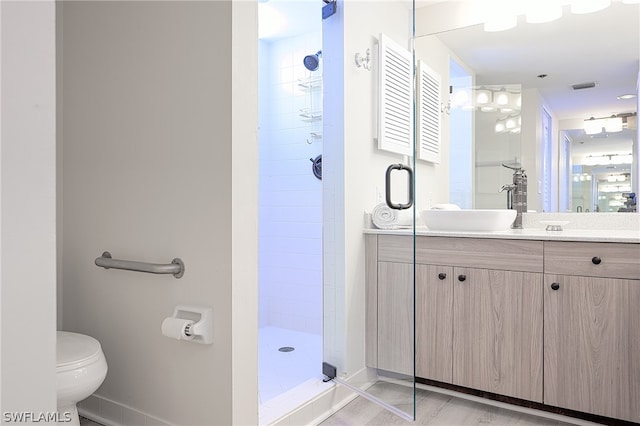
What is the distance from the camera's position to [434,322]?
8.02 ft

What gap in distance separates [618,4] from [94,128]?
9.05ft

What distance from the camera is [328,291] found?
246 cm

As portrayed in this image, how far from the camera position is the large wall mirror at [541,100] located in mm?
2500

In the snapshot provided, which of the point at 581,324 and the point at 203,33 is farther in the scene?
the point at 581,324

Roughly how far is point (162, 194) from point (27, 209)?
1.07m

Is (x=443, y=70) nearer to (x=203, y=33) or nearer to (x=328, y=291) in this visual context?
(x=328, y=291)

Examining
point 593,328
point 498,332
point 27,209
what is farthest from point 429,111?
point 27,209

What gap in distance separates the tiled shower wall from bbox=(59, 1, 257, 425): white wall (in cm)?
170

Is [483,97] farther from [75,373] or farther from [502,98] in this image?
[75,373]

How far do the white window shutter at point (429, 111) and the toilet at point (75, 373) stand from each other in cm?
217

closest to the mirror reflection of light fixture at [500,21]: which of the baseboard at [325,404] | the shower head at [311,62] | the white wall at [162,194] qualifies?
the shower head at [311,62]

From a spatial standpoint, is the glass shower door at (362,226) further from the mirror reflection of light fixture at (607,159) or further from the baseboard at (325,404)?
the mirror reflection of light fixture at (607,159)

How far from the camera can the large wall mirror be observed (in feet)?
8.20

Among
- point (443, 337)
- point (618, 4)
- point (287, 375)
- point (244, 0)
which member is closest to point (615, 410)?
point (443, 337)
